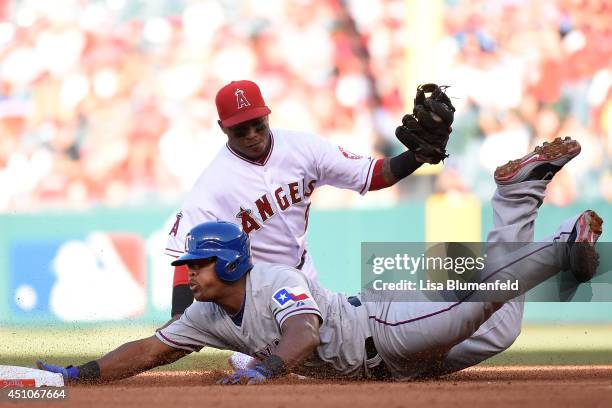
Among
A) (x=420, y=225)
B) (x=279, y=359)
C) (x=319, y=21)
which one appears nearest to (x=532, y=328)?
(x=420, y=225)

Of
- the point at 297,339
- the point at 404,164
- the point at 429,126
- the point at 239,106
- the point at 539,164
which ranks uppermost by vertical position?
the point at 239,106

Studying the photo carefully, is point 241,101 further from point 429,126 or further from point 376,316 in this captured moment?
point 376,316

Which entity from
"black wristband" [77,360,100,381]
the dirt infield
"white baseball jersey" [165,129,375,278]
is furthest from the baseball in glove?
"black wristband" [77,360,100,381]

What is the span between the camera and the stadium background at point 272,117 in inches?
385

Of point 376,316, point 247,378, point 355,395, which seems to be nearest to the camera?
point 355,395

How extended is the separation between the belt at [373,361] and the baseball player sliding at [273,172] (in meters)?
0.76

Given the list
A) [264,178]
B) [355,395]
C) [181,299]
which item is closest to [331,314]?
[355,395]

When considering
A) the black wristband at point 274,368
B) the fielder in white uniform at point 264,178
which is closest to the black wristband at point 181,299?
the fielder in white uniform at point 264,178

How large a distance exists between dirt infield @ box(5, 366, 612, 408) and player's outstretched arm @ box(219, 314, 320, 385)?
77 mm

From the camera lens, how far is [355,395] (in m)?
4.07

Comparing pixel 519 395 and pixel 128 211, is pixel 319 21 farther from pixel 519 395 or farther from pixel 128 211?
pixel 519 395

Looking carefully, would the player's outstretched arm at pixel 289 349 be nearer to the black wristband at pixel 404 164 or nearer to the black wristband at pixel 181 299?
the black wristband at pixel 181 299

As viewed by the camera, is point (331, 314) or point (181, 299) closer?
point (331, 314)

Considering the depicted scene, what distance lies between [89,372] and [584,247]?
2.24 m
